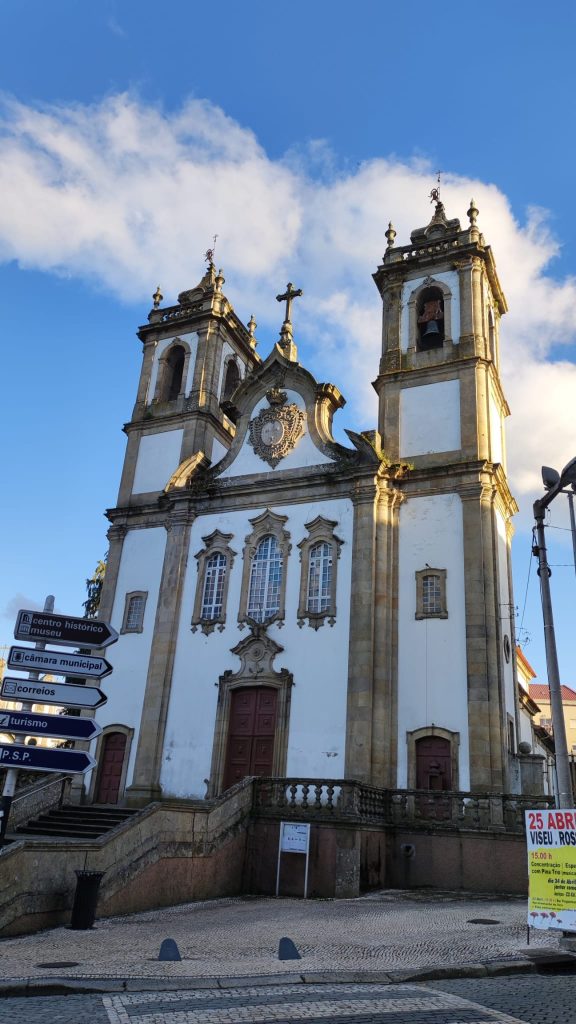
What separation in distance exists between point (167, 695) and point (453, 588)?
28.4 ft

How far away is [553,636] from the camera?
1221cm

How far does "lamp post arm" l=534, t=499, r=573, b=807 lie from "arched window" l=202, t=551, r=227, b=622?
11980 mm

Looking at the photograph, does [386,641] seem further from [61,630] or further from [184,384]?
[184,384]

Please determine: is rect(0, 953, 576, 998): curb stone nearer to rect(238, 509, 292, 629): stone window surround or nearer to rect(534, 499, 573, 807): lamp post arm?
rect(534, 499, 573, 807): lamp post arm

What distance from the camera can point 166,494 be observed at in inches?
996

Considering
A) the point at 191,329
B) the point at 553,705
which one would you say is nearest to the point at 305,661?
the point at 553,705

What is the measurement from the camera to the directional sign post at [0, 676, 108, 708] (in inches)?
394

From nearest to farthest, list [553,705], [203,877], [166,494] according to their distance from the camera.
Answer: [553,705], [203,877], [166,494]

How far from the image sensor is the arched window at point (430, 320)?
25.0 m

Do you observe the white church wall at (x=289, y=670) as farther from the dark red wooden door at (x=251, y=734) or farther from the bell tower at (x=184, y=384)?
the bell tower at (x=184, y=384)

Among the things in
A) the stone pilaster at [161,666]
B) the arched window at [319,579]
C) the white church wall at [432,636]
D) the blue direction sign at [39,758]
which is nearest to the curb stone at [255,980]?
the blue direction sign at [39,758]

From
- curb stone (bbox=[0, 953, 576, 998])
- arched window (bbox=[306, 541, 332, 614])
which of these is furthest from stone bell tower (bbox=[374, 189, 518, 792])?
curb stone (bbox=[0, 953, 576, 998])

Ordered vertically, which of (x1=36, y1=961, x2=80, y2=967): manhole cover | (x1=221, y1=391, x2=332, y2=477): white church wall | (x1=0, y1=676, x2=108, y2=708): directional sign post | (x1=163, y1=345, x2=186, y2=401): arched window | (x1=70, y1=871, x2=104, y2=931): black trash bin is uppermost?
(x1=163, y1=345, x2=186, y2=401): arched window

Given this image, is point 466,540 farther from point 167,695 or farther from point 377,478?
point 167,695
